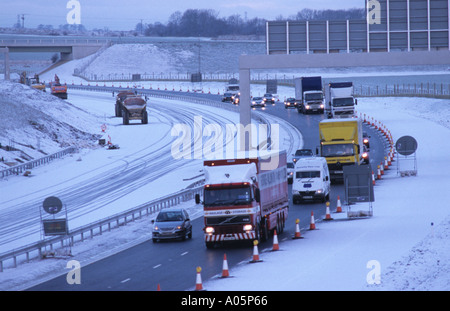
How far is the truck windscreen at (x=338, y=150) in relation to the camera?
46.0m

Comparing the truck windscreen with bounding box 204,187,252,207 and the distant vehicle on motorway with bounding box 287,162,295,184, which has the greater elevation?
the truck windscreen with bounding box 204,187,252,207

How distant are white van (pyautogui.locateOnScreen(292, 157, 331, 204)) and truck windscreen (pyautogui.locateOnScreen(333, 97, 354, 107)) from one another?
32.2 m

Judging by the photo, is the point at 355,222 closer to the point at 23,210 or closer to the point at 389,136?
the point at 23,210

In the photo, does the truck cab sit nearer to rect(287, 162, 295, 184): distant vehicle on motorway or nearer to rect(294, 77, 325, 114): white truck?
rect(294, 77, 325, 114): white truck

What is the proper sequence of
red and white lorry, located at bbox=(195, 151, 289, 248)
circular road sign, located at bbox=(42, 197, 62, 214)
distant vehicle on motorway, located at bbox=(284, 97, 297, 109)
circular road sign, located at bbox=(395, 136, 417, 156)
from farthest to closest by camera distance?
distant vehicle on motorway, located at bbox=(284, 97, 297, 109) < circular road sign, located at bbox=(395, 136, 417, 156) < red and white lorry, located at bbox=(195, 151, 289, 248) < circular road sign, located at bbox=(42, 197, 62, 214)

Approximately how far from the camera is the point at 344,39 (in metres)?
49.6

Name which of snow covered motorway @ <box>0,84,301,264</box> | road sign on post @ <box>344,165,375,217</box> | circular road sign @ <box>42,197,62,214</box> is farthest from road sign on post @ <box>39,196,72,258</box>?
road sign on post @ <box>344,165,375,217</box>

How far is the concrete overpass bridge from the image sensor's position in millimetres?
137250

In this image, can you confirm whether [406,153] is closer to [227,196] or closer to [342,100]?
[227,196]

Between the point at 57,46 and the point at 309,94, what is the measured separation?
74567 mm

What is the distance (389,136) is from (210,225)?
145ft

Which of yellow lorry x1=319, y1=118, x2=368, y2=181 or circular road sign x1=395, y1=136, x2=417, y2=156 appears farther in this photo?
yellow lorry x1=319, y1=118, x2=368, y2=181

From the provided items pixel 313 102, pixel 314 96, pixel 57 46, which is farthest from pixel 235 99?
pixel 57 46
